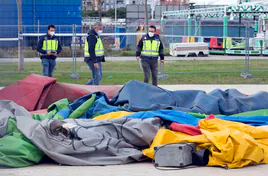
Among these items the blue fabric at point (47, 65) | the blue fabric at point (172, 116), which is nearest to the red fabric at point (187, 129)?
the blue fabric at point (172, 116)

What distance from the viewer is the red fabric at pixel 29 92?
8562 millimetres

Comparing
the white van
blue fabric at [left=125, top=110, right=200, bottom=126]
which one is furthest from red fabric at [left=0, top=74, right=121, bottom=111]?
the white van

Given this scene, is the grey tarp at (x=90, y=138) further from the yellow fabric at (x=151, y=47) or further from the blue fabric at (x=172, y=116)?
the yellow fabric at (x=151, y=47)

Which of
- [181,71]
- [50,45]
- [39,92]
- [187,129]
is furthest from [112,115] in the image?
[181,71]

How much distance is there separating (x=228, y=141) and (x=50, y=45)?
8977 mm

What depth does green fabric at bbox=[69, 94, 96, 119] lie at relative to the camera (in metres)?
7.30

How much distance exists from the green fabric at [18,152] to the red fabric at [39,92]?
2.53 metres

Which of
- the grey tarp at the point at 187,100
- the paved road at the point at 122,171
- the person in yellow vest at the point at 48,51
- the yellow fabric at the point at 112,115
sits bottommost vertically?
the paved road at the point at 122,171

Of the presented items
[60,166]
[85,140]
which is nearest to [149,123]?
[85,140]

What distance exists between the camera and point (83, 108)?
24.3 ft

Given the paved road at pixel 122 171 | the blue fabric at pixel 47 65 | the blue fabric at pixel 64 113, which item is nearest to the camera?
the paved road at pixel 122 171

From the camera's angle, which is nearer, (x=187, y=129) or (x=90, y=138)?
(x=90, y=138)

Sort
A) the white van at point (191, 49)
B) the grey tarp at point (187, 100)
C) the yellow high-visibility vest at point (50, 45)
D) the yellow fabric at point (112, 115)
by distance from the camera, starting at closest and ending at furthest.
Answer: the yellow fabric at point (112, 115) → the grey tarp at point (187, 100) → the yellow high-visibility vest at point (50, 45) → the white van at point (191, 49)

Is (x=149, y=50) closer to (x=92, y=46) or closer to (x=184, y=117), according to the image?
(x=92, y=46)
